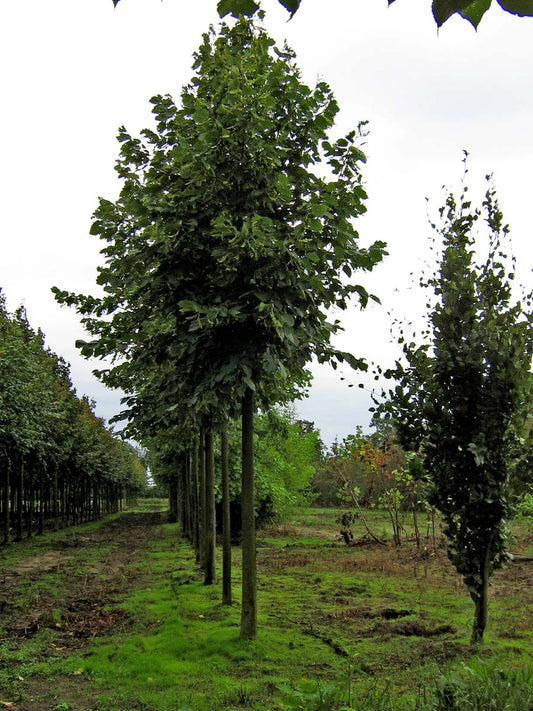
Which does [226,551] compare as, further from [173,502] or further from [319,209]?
[173,502]

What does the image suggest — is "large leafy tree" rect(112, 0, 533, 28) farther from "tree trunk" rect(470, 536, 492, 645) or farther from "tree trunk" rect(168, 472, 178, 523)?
"tree trunk" rect(168, 472, 178, 523)

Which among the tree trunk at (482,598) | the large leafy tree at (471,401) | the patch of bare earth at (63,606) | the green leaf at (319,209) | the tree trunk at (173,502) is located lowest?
the tree trunk at (173,502)

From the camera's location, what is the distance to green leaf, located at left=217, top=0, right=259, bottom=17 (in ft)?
5.27

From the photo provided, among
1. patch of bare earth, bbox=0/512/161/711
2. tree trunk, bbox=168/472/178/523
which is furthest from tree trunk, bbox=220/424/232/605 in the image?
tree trunk, bbox=168/472/178/523

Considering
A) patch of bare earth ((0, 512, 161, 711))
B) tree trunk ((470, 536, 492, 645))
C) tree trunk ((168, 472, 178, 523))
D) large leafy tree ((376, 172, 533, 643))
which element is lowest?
tree trunk ((168, 472, 178, 523))

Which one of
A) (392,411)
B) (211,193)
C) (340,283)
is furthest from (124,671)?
(211,193)

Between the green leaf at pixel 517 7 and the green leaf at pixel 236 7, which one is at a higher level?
the green leaf at pixel 236 7

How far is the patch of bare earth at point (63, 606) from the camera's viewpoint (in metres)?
6.44

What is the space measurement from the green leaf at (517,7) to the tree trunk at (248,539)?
6907 millimetres

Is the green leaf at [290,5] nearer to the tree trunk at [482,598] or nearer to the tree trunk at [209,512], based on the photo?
the tree trunk at [482,598]

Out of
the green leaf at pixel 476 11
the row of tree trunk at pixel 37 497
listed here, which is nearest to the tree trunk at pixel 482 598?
the green leaf at pixel 476 11

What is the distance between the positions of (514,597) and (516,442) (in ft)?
20.6

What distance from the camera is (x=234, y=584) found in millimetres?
13766

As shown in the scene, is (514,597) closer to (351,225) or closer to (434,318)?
(434,318)
